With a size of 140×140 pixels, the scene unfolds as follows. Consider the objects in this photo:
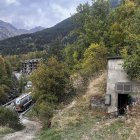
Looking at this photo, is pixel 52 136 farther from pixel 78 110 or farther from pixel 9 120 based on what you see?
pixel 9 120

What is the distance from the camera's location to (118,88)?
2527 cm

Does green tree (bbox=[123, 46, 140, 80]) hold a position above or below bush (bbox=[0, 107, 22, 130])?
above

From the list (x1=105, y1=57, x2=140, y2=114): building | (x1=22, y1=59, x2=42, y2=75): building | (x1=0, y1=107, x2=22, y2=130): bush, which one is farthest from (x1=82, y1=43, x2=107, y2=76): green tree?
(x1=22, y1=59, x2=42, y2=75): building

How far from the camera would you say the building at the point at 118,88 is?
2495 centimetres

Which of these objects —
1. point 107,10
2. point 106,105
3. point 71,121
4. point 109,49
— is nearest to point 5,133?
point 71,121

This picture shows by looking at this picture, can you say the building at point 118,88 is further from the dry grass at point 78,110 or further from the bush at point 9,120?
the bush at point 9,120

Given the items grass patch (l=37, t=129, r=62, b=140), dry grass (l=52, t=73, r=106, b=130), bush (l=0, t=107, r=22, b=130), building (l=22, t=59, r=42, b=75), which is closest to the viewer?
grass patch (l=37, t=129, r=62, b=140)

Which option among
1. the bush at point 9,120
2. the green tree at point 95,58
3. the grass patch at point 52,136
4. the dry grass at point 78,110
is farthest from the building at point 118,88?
the green tree at point 95,58

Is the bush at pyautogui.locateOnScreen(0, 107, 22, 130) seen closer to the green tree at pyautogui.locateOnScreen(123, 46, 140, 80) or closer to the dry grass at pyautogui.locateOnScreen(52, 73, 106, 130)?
the dry grass at pyautogui.locateOnScreen(52, 73, 106, 130)

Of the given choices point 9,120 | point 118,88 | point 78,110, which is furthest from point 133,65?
point 9,120

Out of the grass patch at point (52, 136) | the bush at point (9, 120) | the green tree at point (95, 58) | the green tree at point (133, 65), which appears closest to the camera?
the grass patch at point (52, 136)

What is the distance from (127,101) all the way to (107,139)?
808 cm

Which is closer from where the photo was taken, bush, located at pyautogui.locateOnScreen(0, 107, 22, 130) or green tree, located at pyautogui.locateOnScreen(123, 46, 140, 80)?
green tree, located at pyautogui.locateOnScreen(123, 46, 140, 80)

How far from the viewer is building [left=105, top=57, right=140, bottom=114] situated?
81.9 ft
